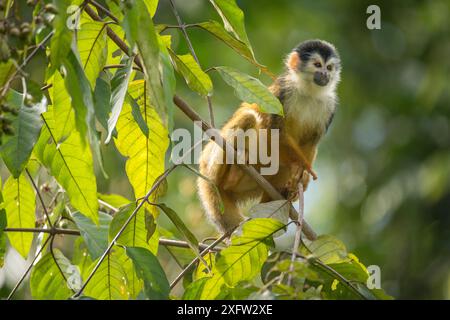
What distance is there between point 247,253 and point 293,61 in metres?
2.85

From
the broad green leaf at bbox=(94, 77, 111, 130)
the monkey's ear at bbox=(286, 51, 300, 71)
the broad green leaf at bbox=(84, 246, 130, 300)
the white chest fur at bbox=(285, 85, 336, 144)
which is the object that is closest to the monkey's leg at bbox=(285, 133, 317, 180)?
the white chest fur at bbox=(285, 85, 336, 144)

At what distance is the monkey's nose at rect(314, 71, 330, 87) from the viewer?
5099 mm

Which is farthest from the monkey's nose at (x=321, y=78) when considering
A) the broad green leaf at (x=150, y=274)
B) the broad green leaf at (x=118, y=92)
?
the broad green leaf at (x=150, y=274)

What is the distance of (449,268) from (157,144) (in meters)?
9.73

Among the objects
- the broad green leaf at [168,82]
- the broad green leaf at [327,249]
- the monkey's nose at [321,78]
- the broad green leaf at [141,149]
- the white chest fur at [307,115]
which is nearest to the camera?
the broad green leaf at [168,82]

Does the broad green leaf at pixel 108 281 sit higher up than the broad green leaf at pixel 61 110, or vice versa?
the broad green leaf at pixel 61 110

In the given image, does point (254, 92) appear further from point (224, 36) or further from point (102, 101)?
point (102, 101)

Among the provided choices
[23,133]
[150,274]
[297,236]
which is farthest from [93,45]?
[297,236]

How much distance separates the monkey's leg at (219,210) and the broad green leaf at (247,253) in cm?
212

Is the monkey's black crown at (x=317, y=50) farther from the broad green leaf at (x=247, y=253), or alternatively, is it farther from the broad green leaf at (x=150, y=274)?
the broad green leaf at (x=150, y=274)

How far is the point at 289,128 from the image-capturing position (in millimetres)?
4965

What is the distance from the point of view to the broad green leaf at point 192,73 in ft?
9.39

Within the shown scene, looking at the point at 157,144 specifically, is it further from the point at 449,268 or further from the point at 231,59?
the point at 231,59
